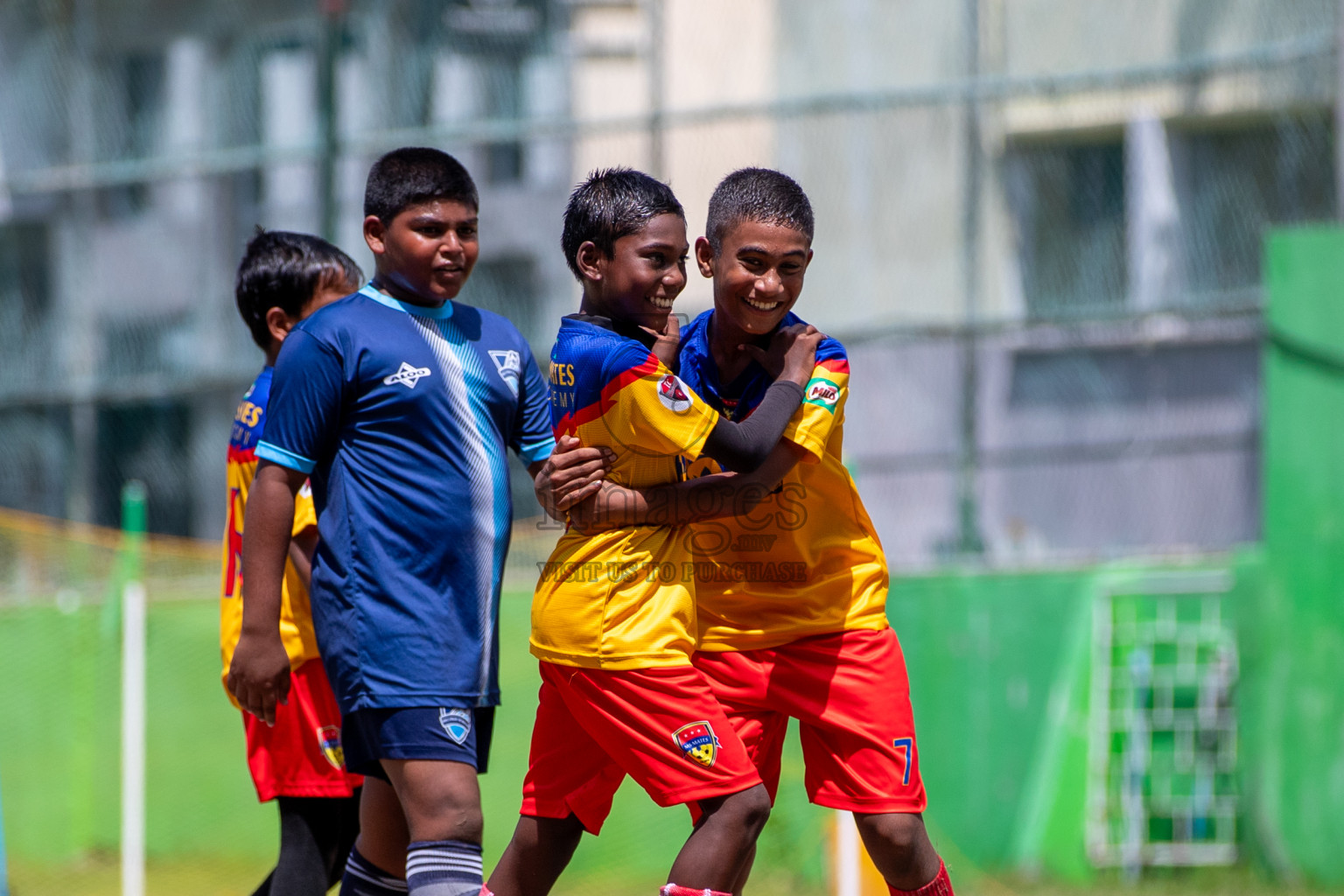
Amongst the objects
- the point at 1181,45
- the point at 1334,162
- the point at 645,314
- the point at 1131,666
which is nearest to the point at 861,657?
the point at 645,314

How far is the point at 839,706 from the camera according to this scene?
12.2 feet

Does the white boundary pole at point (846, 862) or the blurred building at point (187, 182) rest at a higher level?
the blurred building at point (187, 182)

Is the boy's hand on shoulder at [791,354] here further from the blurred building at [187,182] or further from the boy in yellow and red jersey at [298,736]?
the blurred building at [187,182]

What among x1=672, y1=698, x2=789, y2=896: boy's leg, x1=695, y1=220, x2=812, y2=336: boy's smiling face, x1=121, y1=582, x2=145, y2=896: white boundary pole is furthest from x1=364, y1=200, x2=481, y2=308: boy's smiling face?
x1=121, y1=582, x2=145, y2=896: white boundary pole

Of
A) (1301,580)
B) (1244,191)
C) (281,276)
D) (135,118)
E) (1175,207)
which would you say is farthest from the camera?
(135,118)

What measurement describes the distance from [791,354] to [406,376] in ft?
3.05

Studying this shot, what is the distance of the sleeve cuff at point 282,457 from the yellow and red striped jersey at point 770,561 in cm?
94

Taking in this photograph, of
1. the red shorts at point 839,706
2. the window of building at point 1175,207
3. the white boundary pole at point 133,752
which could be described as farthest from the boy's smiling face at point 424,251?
the window of building at point 1175,207

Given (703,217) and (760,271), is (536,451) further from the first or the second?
(703,217)

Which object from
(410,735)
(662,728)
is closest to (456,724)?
(410,735)

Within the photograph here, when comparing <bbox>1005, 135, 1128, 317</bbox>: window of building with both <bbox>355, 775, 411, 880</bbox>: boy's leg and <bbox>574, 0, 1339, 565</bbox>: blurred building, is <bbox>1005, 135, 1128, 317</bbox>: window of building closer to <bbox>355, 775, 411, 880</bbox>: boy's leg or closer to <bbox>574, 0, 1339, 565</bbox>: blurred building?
<bbox>574, 0, 1339, 565</bbox>: blurred building

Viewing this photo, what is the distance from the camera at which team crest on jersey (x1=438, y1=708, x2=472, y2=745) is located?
11.7 feet

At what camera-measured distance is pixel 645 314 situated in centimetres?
363

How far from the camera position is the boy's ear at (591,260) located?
363 cm
